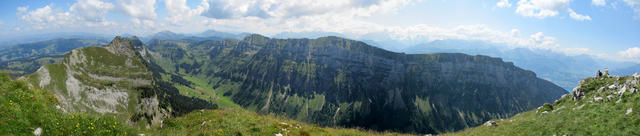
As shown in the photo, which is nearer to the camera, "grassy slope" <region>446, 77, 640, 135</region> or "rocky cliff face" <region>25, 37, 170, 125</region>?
"grassy slope" <region>446, 77, 640, 135</region>

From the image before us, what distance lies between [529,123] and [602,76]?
2726 cm

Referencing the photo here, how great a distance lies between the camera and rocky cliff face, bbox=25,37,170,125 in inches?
3915

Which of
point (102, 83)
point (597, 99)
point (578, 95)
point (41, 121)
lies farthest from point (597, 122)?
point (102, 83)

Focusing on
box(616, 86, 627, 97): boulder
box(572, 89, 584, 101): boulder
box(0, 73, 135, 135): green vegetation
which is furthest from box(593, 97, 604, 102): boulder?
box(0, 73, 135, 135): green vegetation

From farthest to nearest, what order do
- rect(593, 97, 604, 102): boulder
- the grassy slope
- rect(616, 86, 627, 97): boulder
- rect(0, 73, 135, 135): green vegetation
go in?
rect(593, 97, 604, 102): boulder
rect(616, 86, 627, 97): boulder
the grassy slope
rect(0, 73, 135, 135): green vegetation

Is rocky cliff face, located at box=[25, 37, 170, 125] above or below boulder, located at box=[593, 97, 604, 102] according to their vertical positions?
below

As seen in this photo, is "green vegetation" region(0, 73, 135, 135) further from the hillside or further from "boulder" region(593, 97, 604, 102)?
the hillside

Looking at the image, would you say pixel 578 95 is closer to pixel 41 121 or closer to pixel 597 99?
pixel 597 99

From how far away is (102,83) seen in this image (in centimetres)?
12050

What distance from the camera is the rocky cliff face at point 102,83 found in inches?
3915

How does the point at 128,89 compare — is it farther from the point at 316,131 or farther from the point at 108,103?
the point at 316,131

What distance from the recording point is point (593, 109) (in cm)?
2764

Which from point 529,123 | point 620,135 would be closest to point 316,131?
point 620,135

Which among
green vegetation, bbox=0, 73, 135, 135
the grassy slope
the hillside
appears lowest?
the hillside
